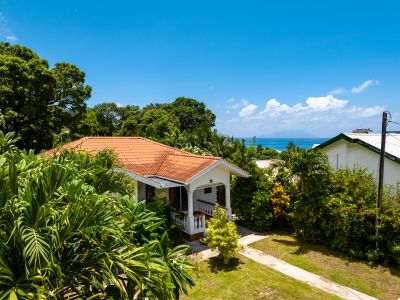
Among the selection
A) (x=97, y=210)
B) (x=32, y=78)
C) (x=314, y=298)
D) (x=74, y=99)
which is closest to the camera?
(x=97, y=210)

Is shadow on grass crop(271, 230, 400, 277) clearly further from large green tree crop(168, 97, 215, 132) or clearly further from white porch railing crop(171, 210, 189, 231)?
large green tree crop(168, 97, 215, 132)

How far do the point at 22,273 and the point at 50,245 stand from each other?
596 millimetres

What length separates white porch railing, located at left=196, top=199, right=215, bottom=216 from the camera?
1764 centimetres

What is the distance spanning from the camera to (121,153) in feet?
59.9

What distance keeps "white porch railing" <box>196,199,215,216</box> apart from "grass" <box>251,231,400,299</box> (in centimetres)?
375

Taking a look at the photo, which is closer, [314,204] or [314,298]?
[314,298]

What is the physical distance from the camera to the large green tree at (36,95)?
76.2 ft

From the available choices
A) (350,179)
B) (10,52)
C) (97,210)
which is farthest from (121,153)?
(10,52)

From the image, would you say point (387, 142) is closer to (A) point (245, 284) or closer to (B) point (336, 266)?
(B) point (336, 266)

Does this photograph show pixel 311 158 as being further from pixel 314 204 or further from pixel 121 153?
pixel 121 153

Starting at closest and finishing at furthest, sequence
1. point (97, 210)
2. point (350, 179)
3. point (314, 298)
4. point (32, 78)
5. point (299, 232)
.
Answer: point (97, 210), point (314, 298), point (350, 179), point (299, 232), point (32, 78)

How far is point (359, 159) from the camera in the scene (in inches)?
683

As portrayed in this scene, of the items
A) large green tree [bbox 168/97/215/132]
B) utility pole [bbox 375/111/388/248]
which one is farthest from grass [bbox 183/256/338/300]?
large green tree [bbox 168/97/215/132]

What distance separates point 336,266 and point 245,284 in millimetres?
4405
